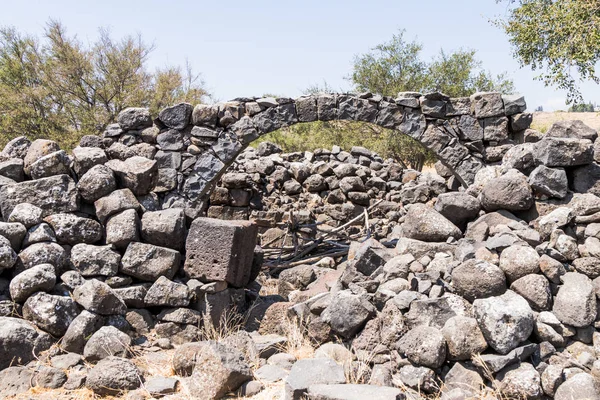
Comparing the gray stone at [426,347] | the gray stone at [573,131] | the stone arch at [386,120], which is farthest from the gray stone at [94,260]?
the gray stone at [573,131]

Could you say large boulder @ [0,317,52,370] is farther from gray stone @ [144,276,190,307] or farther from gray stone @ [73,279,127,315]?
gray stone @ [144,276,190,307]

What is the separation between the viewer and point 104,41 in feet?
61.6

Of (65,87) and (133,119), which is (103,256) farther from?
(65,87)

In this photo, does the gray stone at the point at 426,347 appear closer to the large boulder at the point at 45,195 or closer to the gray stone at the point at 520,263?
the gray stone at the point at 520,263

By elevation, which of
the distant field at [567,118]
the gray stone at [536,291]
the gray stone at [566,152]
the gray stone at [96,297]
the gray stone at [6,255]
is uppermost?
the distant field at [567,118]

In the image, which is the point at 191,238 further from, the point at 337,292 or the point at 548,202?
the point at 548,202

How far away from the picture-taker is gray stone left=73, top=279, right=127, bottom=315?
201 inches

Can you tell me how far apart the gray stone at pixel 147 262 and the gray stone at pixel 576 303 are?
406 centimetres

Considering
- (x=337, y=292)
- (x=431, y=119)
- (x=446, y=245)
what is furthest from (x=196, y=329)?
(x=431, y=119)

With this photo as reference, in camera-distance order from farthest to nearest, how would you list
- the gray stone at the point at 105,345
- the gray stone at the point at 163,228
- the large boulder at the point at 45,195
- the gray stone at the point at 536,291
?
the gray stone at the point at 163,228 → the large boulder at the point at 45,195 → the gray stone at the point at 105,345 → the gray stone at the point at 536,291

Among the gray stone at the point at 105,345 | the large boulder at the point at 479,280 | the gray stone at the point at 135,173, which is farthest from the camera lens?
the gray stone at the point at 135,173

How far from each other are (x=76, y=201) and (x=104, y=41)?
49.3 feet

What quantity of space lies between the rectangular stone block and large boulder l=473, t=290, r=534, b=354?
116 inches

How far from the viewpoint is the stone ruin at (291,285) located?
3.70m
